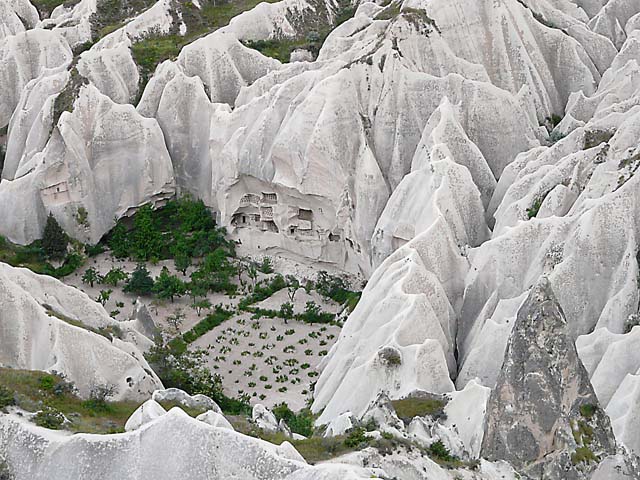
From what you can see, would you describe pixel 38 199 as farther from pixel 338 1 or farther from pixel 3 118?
pixel 338 1

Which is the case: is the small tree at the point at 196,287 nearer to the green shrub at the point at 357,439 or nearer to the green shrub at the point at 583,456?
the green shrub at the point at 357,439

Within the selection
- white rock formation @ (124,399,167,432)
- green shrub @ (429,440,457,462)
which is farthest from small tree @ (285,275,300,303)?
green shrub @ (429,440,457,462)

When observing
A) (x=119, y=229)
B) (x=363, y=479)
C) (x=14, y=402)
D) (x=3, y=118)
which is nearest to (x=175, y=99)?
(x=119, y=229)

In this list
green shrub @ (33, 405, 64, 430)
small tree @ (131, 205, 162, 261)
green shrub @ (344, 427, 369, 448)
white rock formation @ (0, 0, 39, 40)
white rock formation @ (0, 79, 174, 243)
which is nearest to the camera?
green shrub @ (344, 427, 369, 448)

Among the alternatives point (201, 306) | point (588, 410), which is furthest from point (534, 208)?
point (201, 306)

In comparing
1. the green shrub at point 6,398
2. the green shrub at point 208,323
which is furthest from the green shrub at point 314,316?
the green shrub at point 6,398

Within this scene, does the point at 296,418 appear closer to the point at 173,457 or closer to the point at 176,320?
the point at 176,320

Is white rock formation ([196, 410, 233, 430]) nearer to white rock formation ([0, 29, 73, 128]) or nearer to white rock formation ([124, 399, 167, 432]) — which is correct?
white rock formation ([124, 399, 167, 432])
